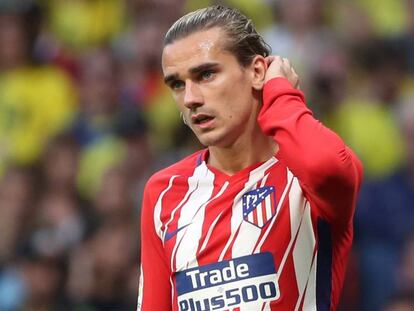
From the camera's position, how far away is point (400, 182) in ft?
22.2

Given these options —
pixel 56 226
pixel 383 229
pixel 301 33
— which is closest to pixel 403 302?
pixel 383 229

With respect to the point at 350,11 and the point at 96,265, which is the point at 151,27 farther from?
the point at 96,265

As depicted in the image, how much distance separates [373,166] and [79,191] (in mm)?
2039

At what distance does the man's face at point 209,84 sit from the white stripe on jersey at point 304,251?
14.4 inches

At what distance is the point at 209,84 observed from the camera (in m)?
3.45

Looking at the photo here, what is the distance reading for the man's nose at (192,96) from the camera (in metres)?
3.42

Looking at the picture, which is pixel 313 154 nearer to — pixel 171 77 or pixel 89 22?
pixel 171 77

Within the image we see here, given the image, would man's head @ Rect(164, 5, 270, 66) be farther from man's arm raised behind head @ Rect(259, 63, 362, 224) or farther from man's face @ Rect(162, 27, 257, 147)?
man's arm raised behind head @ Rect(259, 63, 362, 224)

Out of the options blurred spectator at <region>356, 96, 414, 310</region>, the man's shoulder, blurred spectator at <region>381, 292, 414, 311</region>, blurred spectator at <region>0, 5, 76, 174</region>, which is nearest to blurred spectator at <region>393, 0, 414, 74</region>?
blurred spectator at <region>356, 96, 414, 310</region>

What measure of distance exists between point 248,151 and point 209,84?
29 cm

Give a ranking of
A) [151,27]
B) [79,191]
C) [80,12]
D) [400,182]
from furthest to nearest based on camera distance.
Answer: [80,12]
[151,27]
[79,191]
[400,182]

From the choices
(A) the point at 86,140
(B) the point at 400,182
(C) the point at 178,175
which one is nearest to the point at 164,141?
(A) the point at 86,140

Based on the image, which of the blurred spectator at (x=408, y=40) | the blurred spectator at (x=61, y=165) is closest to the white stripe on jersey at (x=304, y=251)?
the blurred spectator at (x=408, y=40)

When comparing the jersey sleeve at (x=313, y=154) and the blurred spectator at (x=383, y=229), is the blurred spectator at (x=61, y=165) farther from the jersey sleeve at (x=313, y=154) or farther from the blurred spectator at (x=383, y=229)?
the jersey sleeve at (x=313, y=154)
